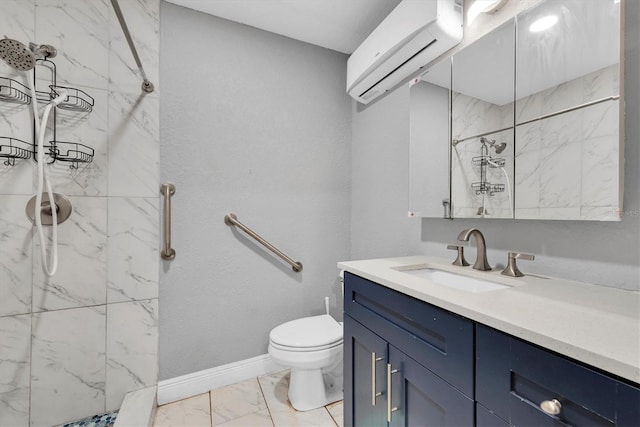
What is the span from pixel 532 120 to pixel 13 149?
228cm

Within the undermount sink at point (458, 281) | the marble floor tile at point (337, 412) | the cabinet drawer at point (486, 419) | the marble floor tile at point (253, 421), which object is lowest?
the marble floor tile at point (337, 412)

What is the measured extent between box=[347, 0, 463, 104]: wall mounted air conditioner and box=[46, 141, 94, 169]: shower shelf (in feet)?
5.27

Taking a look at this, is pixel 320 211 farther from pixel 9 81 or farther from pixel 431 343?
pixel 9 81

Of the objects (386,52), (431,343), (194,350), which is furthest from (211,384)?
(386,52)

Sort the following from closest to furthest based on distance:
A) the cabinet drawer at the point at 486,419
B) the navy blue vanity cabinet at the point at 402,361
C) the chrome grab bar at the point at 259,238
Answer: the cabinet drawer at the point at 486,419
the navy blue vanity cabinet at the point at 402,361
the chrome grab bar at the point at 259,238

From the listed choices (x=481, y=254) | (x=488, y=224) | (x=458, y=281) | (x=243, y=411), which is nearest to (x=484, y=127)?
(x=488, y=224)

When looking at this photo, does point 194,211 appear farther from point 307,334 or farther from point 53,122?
point 307,334

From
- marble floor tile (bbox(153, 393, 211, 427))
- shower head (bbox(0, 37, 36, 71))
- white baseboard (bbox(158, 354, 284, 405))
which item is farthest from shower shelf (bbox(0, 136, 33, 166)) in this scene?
marble floor tile (bbox(153, 393, 211, 427))

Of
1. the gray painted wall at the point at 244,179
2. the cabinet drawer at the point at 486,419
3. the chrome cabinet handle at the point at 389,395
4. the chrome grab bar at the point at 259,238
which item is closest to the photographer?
the cabinet drawer at the point at 486,419

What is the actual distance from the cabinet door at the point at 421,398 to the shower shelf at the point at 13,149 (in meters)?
1.84

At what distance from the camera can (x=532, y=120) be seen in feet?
3.28

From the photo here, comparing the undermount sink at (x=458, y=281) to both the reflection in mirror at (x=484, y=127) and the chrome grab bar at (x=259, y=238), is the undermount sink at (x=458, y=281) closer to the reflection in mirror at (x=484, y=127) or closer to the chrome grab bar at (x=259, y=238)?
the reflection in mirror at (x=484, y=127)

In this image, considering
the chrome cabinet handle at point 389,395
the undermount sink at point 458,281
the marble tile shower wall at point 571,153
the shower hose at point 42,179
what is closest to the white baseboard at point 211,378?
the shower hose at point 42,179

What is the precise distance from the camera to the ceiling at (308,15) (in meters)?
1.58
